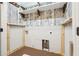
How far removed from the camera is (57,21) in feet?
10.6

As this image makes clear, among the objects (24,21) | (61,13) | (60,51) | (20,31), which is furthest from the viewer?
(24,21)

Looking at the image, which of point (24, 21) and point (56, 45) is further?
point (24, 21)

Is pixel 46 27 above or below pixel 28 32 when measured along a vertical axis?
above

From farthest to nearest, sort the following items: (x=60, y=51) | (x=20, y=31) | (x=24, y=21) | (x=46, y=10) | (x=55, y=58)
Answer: (x=24, y=21)
(x=20, y=31)
(x=46, y=10)
(x=60, y=51)
(x=55, y=58)

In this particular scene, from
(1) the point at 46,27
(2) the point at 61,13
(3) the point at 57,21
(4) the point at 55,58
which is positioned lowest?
(4) the point at 55,58

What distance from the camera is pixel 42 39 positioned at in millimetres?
3582

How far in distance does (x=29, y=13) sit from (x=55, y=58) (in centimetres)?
357

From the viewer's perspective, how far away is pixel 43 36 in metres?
3.53

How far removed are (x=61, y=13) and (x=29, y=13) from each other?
5.64ft

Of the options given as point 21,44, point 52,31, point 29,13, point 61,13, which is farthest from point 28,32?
point 61,13

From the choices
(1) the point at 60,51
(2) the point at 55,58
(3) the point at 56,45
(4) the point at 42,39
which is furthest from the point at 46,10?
(2) the point at 55,58

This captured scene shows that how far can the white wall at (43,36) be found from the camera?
3.13m

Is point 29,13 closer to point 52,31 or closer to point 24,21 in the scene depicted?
point 24,21

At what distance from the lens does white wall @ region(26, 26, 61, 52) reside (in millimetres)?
3131
